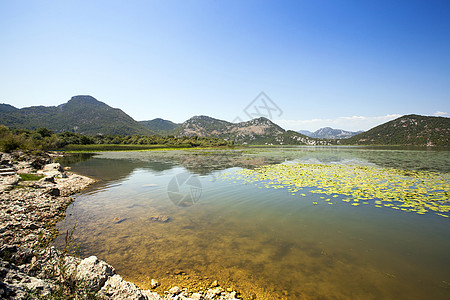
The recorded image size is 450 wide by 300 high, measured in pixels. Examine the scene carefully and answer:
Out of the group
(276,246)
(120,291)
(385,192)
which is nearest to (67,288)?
(120,291)

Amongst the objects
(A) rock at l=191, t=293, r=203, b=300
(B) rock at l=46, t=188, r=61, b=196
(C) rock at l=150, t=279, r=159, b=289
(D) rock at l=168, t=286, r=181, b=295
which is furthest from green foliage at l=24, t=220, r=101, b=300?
(B) rock at l=46, t=188, r=61, b=196

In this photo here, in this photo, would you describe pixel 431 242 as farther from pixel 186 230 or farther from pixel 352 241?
pixel 186 230

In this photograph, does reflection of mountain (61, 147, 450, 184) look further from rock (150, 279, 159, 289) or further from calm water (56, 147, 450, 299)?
rock (150, 279, 159, 289)

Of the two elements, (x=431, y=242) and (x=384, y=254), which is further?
(x=431, y=242)

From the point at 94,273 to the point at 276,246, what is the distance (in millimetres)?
6124

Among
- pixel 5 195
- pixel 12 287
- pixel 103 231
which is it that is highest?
pixel 12 287

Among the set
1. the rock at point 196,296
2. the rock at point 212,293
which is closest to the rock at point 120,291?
the rock at point 196,296

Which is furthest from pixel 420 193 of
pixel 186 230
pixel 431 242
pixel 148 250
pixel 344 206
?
pixel 148 250

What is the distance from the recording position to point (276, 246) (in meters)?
7.55

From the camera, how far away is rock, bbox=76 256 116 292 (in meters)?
4.45

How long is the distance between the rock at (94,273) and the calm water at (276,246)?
1531 mm

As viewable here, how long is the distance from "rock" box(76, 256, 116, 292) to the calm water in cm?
153

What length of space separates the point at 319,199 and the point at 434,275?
7.65m

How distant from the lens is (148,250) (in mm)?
7488
